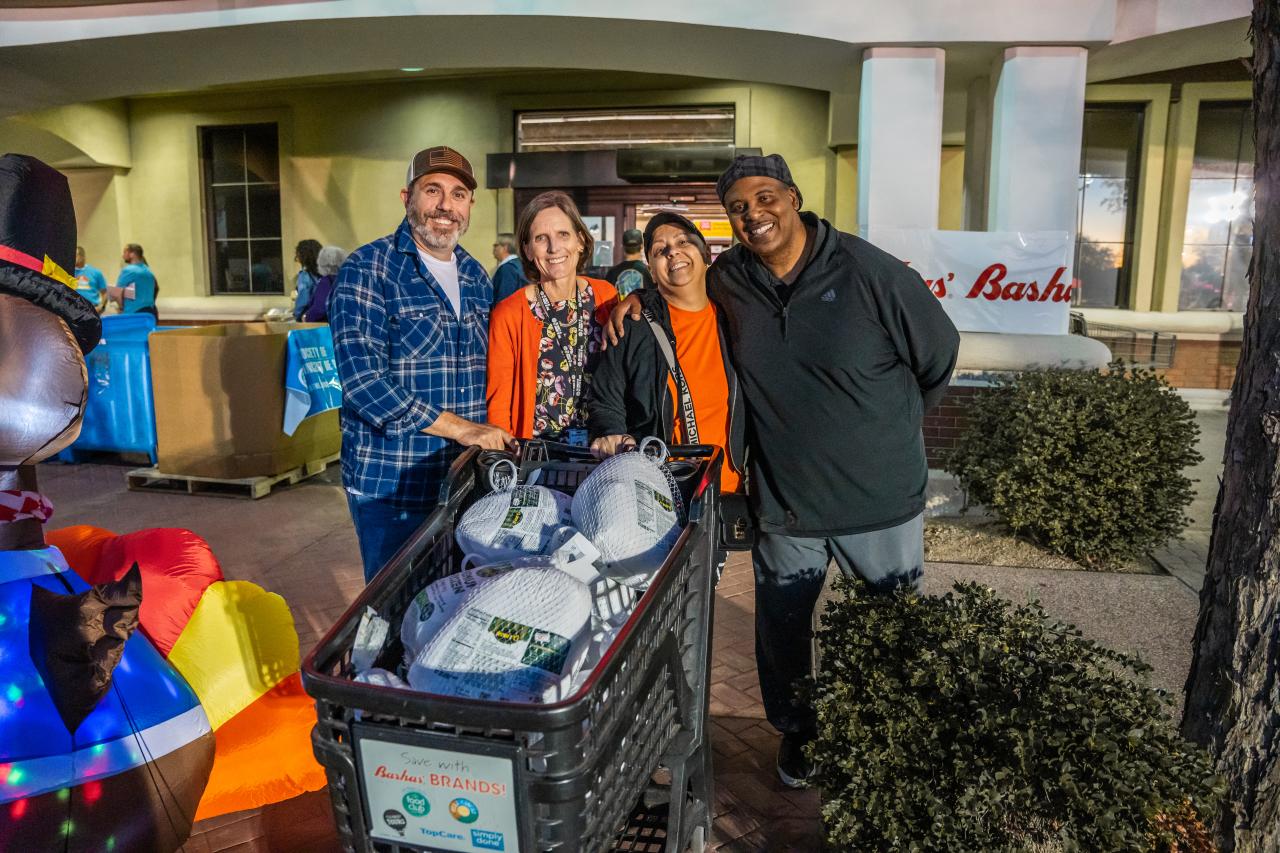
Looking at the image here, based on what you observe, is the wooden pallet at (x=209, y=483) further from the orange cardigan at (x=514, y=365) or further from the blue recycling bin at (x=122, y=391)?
the orange cardigan at (x=514, y=365)

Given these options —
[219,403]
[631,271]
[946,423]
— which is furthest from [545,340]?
[219,403]

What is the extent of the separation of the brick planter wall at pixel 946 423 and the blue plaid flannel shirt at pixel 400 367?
443 centimetres

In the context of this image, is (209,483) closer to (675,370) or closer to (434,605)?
(675,370)

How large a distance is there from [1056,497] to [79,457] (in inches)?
320

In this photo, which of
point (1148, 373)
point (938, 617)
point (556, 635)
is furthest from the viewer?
point (1148, 373)

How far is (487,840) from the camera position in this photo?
4.97ft

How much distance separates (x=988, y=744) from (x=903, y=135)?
18.3 feet

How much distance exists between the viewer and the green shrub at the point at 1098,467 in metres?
5.18

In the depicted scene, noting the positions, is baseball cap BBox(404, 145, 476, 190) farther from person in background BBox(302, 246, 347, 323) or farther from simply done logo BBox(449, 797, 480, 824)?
person in background BBox(302, 246, 347, 323)

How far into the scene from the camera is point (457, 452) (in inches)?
117

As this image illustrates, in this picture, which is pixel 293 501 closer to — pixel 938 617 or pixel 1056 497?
pixel 1056 497

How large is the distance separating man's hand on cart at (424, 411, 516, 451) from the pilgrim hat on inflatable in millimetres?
925

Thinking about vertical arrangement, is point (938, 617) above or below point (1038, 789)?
above

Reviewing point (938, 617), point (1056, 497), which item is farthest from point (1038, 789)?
point (1056, 497)
